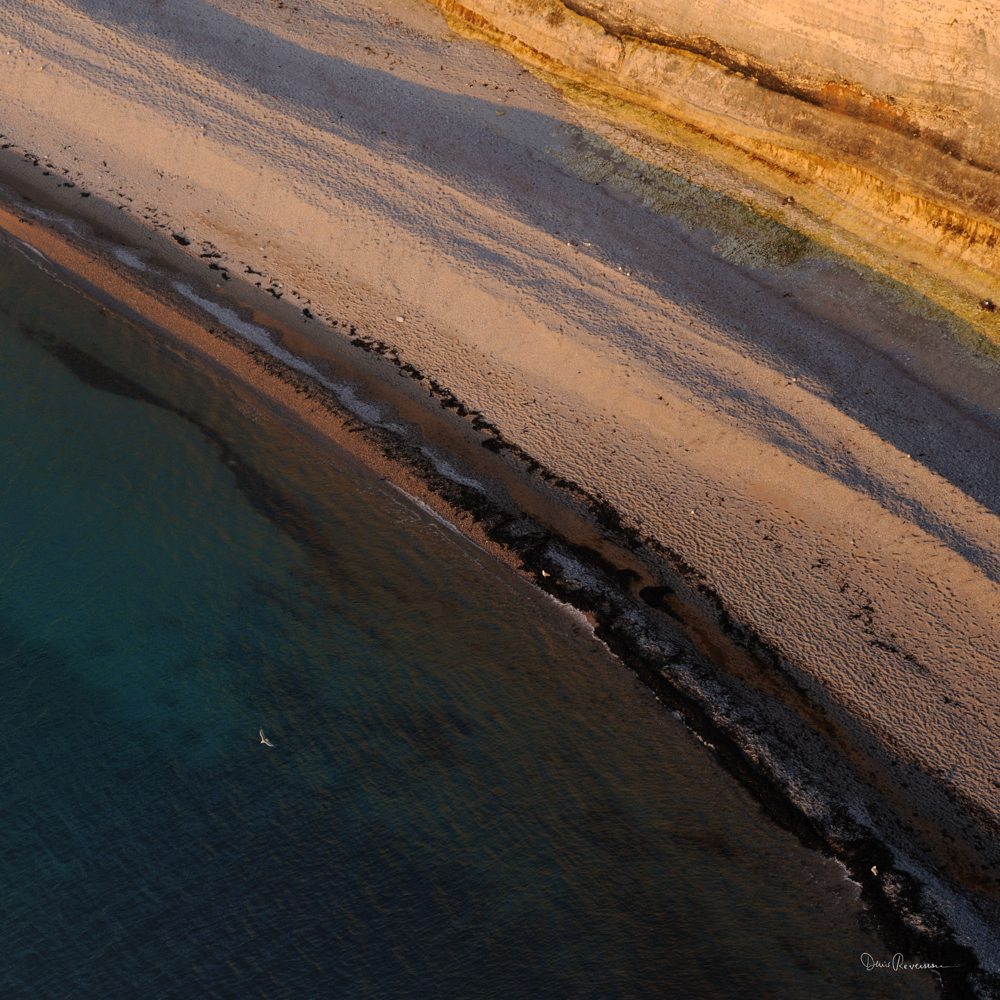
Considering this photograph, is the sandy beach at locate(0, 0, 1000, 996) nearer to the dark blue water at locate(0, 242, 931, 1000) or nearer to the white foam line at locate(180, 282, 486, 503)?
the white foam line at locate(180, 282, 486, 503)

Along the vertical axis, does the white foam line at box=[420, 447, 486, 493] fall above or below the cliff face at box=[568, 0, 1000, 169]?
below

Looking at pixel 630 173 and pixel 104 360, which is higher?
pixel 630 173

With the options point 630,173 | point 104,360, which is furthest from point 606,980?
point 630,173

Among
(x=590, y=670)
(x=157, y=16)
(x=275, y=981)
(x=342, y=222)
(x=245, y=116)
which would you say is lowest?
(x=275, y=981)

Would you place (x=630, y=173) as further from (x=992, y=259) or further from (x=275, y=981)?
(x=275, y=981)

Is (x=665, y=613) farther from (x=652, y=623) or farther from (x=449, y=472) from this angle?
(x=449, y=472)

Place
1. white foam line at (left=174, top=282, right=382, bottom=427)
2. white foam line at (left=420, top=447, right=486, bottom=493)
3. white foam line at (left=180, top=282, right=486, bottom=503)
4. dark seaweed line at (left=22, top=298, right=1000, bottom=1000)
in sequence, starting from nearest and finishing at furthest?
1. dark seaweed line at (left=22, top=298, right=1000, bottom=1000)
2. white foam line at (left=420, top=447, right=486, bottom=493)
3. white foam line at (left=180, top=282, right=486, bottom=503)
4. white foam line at (left=174, top=282, right=382, bottom=427)
